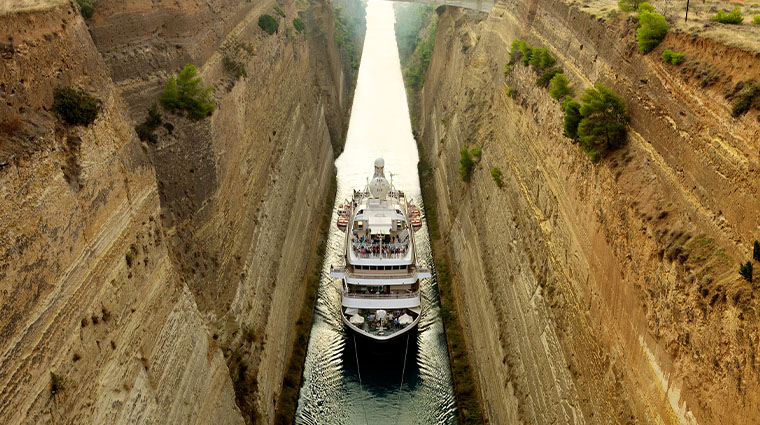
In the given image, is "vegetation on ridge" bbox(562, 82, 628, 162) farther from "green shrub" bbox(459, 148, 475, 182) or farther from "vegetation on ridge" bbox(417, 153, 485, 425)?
"green shrub" bbox(459, 148, 475, 182)

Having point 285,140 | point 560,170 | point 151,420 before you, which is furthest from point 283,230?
point 151,420

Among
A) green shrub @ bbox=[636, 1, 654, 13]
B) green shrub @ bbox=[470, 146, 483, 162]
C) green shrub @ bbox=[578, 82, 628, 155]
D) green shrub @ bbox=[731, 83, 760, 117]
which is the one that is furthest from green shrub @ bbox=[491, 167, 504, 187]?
green shrub @ bbox=[731, 83, 760, 117]

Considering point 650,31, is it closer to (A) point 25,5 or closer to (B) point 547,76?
(B) point 547,76

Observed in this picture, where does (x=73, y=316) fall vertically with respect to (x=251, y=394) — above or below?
above

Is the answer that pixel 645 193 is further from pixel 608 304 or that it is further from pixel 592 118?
pixel 592 118

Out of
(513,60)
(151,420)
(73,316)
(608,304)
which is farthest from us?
(513,60)

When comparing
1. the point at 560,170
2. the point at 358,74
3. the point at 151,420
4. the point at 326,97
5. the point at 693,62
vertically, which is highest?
the point at 693,62

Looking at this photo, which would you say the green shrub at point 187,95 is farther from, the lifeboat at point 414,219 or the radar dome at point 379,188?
the lifeboat at point 414,219

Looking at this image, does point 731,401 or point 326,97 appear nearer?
point 731,401
